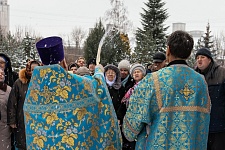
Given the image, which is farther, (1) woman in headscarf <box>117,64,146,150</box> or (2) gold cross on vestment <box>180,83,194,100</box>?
(1) woman in headscarf <box>117,64,146,150</box>

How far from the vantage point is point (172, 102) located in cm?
290

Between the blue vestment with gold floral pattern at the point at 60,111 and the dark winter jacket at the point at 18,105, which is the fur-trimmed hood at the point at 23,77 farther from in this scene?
the blue vestment with gold floral pattern at the point at 60,111

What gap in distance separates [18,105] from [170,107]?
3.05 m

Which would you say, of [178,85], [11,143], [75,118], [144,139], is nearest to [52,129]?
[75,118]

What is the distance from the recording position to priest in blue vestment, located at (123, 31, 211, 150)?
9.47 feet

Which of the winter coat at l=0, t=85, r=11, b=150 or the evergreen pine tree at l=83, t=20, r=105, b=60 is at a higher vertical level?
the evergreen pine tree at l=83, t=20, r=105, b=60

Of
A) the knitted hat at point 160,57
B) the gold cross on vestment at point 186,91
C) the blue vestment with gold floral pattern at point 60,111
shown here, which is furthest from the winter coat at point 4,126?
the gold cross on vestment at point 186,91

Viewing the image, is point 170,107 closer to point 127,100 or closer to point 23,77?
point 127,100

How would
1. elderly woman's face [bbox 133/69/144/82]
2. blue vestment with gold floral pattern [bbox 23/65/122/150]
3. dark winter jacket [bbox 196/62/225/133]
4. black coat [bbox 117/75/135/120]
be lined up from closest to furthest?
blue vestment with gold floral pattern [bbox 23/65/122/150] < dark winter jacket [bbox 196/62/225/133] < black coat [bbox 117/75/135/120] < elderly woman's face [bbox 133/69/144/82]

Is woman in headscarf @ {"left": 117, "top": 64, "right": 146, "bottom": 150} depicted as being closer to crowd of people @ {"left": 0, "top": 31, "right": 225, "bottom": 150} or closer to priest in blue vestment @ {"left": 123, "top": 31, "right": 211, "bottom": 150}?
crowd of people @ {"left": 0, "top": 31, "right": 225, "bottom": 150}

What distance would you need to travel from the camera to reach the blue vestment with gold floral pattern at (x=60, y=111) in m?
3.12

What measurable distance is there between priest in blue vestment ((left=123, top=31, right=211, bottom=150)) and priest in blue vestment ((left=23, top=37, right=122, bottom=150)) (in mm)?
→ 477

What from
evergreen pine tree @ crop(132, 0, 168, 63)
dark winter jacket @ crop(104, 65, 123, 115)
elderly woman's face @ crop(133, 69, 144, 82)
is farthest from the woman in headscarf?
evergreen pine tree @ crop(132, 0, 168, 63)

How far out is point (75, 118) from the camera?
317 cm
